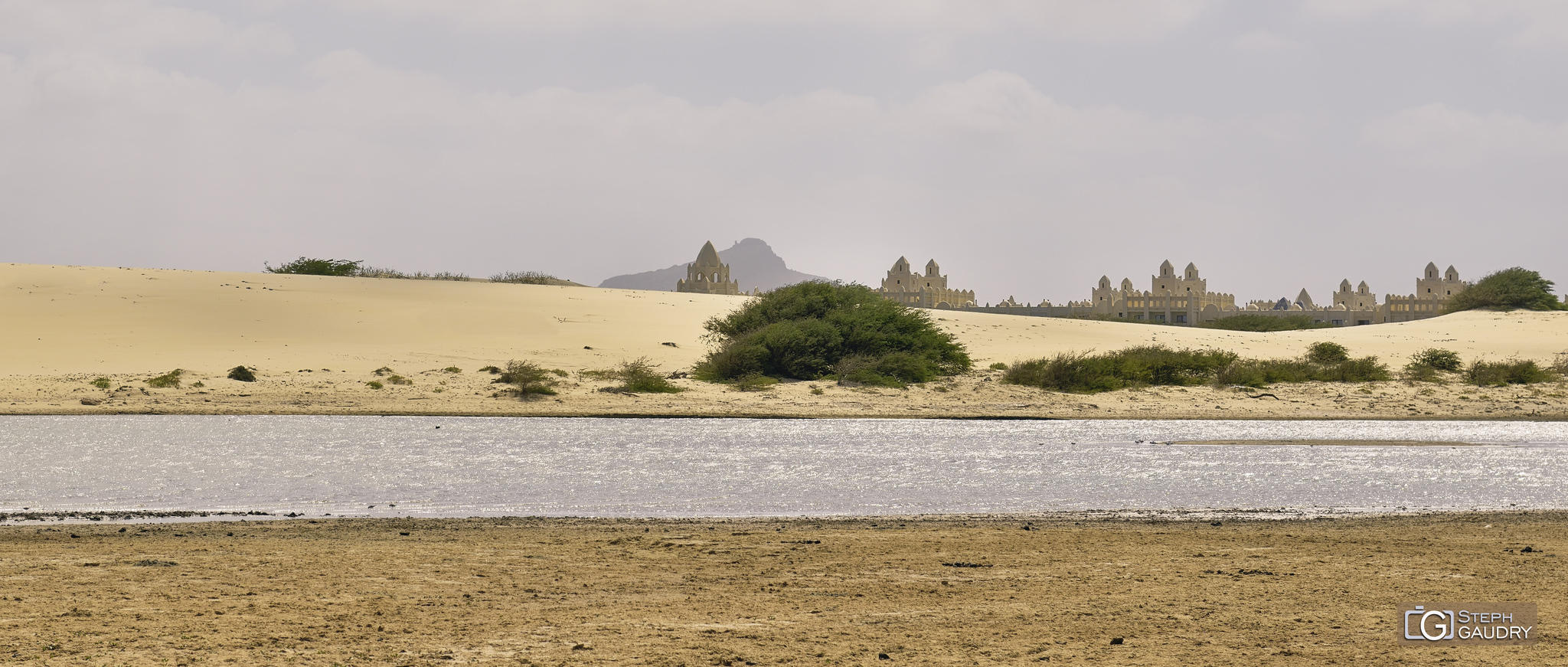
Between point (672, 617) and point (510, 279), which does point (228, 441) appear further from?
point (510, 279)

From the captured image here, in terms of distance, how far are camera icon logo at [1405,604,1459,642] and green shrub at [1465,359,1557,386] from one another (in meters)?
25.3

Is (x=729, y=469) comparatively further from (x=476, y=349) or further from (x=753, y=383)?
(x=476, y=349)

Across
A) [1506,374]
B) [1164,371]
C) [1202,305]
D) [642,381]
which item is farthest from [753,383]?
[1202,305]

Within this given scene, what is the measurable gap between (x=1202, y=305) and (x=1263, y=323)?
1999 cm

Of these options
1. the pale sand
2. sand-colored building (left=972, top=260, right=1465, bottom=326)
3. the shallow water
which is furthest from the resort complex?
the shallow water

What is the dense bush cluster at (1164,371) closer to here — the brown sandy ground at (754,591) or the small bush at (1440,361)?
the small bush at (1440,361)

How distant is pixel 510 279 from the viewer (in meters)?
56.8

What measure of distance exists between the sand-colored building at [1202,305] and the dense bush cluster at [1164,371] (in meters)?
38.8

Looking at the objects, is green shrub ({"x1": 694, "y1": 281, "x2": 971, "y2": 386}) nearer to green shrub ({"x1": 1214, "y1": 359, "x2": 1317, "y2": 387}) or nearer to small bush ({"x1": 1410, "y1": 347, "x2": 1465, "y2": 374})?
green shrub ({"x1": 1214, "y1": 359, "x2": 1317, "y2": 387})

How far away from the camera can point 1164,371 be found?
27047 millimetres

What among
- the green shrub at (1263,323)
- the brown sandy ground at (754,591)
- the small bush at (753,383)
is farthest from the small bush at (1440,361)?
the green shrub at (1263,323)

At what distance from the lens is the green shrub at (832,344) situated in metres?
25.7

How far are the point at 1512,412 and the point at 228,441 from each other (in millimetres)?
21442

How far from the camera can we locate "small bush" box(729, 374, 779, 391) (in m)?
24.4
